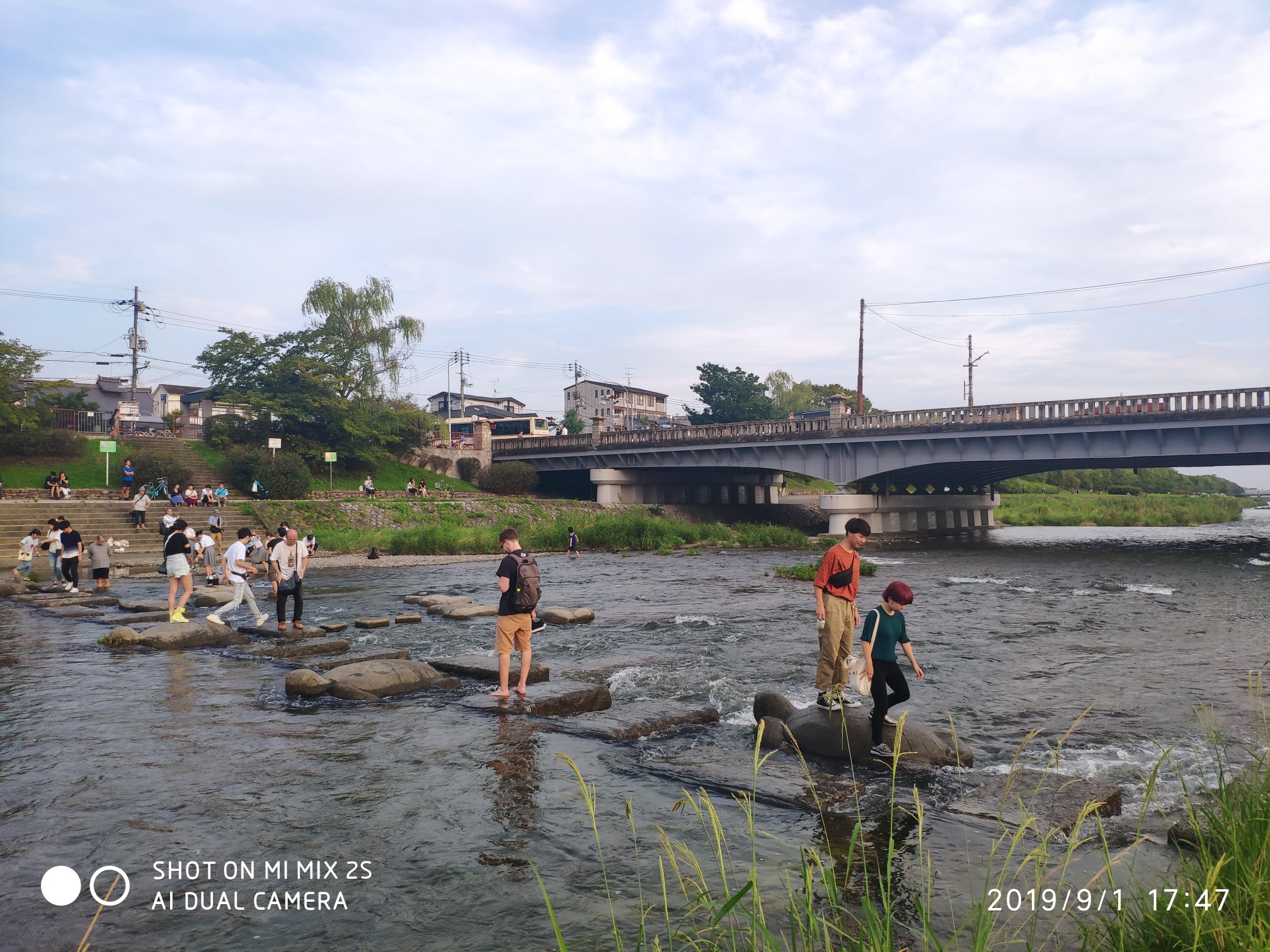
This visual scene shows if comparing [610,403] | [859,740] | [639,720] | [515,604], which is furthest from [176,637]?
[610,403]

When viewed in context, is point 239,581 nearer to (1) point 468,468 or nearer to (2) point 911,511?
(1) point 468,468

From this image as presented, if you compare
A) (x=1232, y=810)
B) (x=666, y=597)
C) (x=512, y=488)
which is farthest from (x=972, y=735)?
(x=512, y=488)

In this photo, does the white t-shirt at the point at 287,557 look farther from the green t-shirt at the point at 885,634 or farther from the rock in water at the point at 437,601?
the green t-shirt at the point at 885,634

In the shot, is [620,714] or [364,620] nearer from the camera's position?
[620,714]

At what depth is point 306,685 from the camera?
10.8 meters

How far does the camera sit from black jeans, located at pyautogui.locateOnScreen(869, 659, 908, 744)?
789cm

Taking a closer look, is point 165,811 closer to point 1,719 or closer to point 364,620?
point 1,719

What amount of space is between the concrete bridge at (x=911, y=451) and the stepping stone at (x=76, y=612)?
3788 centimetres

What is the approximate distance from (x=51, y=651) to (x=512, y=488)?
4847cm

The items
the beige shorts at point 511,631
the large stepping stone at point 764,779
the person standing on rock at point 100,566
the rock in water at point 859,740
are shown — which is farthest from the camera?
the person standing on rock at point 100,566

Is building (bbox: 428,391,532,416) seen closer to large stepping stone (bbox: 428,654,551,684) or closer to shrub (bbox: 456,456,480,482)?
shrub (bbox: 456,456,480,482)

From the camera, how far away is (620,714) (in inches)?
398

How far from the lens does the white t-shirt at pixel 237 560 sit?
53.5 feet

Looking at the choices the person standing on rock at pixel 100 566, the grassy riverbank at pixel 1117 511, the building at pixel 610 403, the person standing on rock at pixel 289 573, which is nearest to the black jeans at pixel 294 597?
the person standing on rock at pixel 289 573
